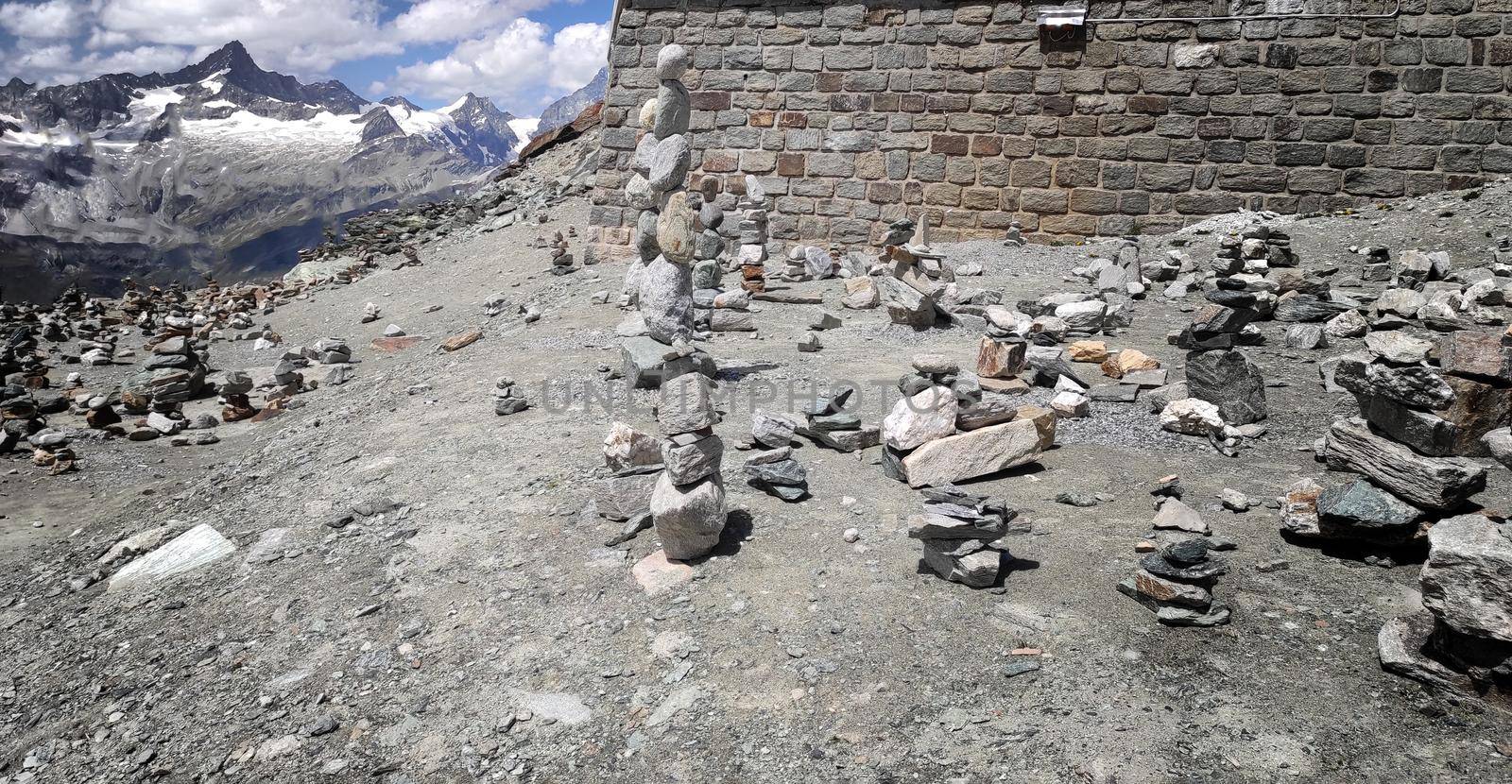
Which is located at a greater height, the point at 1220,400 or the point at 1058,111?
the point at 1058,111

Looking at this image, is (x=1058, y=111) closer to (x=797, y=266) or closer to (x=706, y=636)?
(x=797, y=266)

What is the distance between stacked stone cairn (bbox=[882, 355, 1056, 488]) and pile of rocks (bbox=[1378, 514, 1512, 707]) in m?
1.98

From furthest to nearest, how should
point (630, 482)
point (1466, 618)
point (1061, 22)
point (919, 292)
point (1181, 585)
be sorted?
point (1061, 22), point (919, 292), point (630, 482), point (1181, 585), point (1466, 618)

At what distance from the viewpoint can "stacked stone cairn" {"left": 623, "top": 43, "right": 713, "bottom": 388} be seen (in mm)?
6523

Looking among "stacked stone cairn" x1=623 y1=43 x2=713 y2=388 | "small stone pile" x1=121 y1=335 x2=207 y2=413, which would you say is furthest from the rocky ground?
"small stone pile" x1=121 y1=335 x2=207 y2=413

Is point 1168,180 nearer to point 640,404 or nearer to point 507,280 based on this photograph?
point 640,404

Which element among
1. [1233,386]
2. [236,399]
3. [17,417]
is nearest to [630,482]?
[1233,386]

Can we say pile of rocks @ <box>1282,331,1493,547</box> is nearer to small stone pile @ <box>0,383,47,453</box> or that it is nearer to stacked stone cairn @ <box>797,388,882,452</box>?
stacked stone cairn @ <box>797,388,882,452</box>

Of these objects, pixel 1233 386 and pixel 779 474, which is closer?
pixel 779 474

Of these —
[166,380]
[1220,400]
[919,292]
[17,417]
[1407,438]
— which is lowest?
[17,417]

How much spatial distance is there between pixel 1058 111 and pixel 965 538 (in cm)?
843

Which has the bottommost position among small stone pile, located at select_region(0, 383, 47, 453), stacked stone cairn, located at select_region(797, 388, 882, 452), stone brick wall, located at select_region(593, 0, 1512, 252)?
small stone pile, located at select_region(0, 383, 47, 453)

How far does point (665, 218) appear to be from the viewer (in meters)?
6.52

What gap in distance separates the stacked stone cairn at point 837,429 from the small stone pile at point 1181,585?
1.91 m
